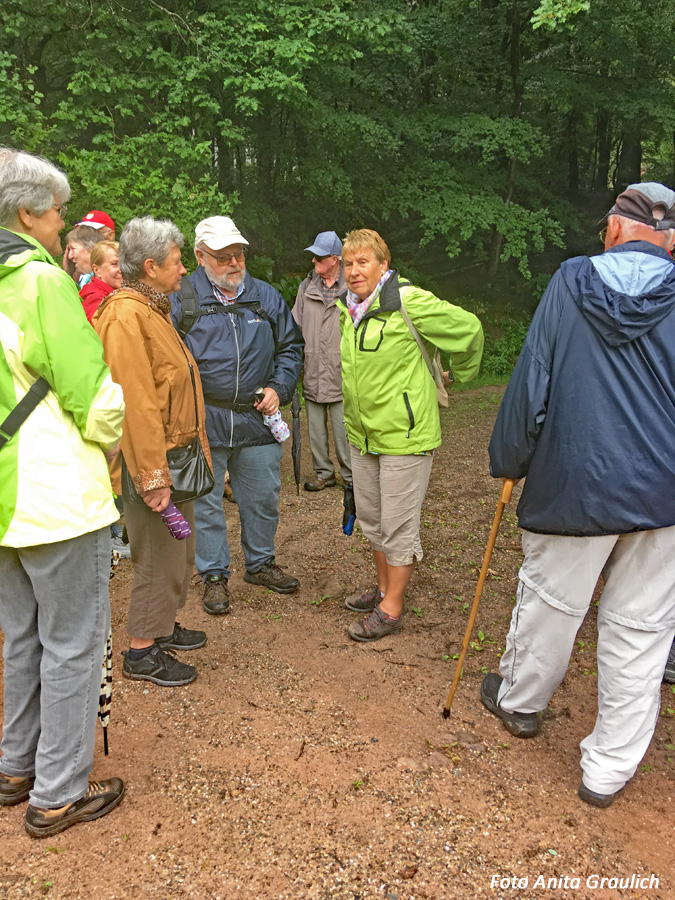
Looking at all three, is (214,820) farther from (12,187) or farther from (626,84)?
(626,84)

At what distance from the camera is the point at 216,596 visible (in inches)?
162

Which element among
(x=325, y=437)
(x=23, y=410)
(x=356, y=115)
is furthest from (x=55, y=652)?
(x=356, y=115)

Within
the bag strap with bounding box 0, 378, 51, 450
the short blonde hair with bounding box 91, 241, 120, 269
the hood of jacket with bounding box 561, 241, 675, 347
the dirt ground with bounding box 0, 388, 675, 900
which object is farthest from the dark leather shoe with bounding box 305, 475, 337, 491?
the bag strap with bounding box 0, 378, 51, 450

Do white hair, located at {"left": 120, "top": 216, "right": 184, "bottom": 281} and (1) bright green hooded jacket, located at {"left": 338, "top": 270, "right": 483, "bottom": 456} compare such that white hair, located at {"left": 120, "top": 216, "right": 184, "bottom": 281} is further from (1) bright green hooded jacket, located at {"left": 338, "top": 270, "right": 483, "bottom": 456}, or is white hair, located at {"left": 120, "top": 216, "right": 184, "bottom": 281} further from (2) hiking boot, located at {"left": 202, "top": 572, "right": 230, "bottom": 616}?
(2) hiking boot, located at {"left": 202, "top": 572, "right": 230, "bottom": 616}

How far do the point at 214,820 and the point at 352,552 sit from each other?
8.85ft

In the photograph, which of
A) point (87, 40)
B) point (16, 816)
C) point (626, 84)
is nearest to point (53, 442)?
point (16, 816)

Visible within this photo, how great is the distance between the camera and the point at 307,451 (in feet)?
25.0

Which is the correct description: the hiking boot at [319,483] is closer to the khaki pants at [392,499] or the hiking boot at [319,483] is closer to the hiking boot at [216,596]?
the hiking boot at [216,596]

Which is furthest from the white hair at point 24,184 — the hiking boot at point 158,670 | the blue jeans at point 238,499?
the hiking boot at point 158,670

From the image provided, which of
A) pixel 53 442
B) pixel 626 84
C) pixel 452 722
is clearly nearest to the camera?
pixel 53 442

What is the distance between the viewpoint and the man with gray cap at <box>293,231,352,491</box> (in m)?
6.05

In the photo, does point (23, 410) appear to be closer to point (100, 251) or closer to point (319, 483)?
point (100, 251)

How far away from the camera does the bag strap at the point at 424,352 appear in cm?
342

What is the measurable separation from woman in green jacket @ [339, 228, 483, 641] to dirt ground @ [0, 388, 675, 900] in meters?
0.70
